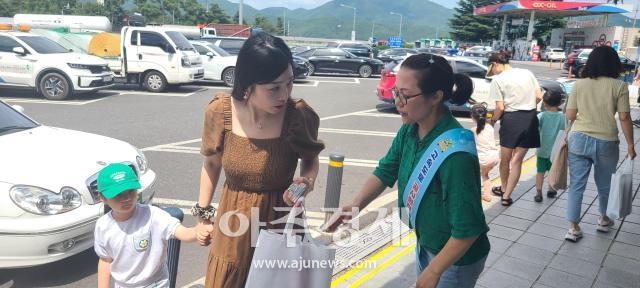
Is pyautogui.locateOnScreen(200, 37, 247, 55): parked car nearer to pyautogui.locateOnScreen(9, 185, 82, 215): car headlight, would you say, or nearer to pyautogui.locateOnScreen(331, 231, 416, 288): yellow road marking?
pyautogui.locateOnScreen(331, 231, 416, 288): yellow road marking

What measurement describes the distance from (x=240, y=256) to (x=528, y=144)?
157 inches

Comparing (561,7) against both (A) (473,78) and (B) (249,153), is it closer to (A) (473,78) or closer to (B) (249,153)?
(A) (473,78)

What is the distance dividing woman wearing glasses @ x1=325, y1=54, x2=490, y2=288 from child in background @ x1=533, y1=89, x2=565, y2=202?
382cm

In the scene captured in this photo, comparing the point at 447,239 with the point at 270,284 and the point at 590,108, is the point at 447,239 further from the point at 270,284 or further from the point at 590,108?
the point at 590,108

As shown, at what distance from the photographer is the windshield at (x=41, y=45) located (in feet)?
38.8

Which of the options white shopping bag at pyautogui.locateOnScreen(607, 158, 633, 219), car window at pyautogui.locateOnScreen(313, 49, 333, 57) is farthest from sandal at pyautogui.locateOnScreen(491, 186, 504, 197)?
car window at pyautogui.locateOnScreen(313, 49, 333, 57)

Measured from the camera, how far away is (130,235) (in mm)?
2285

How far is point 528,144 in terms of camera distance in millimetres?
5074

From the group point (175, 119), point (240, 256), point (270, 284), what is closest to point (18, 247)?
point (240, 256)

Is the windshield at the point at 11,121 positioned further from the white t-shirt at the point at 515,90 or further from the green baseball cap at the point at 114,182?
the white t-shirt at the point at 515,90

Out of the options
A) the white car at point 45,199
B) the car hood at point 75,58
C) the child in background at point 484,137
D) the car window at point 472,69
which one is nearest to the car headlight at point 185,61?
the car hood at point 75,58

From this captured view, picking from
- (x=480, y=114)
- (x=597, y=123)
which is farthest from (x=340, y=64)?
(x=597, y=123)

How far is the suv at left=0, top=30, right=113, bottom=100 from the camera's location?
457 inches

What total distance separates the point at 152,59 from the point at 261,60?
12773mm
